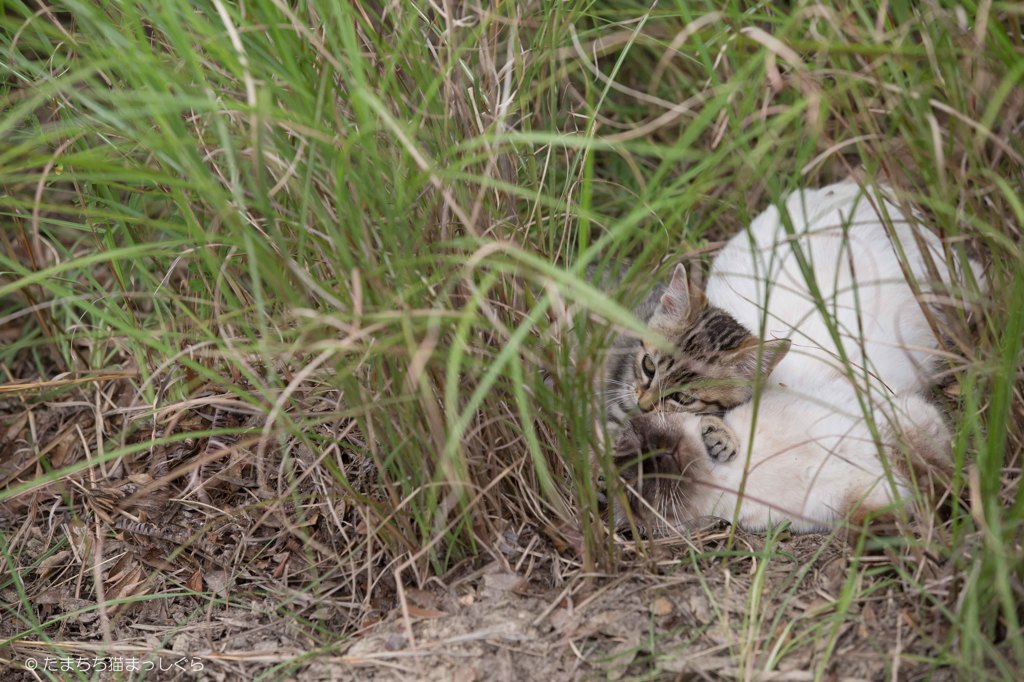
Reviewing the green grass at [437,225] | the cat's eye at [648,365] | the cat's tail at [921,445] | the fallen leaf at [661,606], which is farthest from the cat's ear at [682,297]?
the fallen leaf at [661,606]

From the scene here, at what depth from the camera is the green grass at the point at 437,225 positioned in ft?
5.53

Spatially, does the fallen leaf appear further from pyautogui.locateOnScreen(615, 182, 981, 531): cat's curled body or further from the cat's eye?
the cat's eye

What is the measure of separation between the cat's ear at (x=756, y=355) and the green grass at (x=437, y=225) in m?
0.36

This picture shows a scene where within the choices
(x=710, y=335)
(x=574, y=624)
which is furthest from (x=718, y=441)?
(x=574, y=624)

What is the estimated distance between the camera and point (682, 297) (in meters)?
2.81

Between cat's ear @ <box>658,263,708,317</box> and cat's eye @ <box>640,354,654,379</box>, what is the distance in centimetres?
16

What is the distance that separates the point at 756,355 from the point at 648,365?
17.8 inches

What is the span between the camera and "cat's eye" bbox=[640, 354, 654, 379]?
115 inches

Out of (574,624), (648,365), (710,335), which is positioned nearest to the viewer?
(574,624)

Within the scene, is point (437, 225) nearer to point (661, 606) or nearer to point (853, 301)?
point (661, 606)

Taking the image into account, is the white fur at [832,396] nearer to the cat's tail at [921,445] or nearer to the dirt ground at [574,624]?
the cat's tail at [921,445]

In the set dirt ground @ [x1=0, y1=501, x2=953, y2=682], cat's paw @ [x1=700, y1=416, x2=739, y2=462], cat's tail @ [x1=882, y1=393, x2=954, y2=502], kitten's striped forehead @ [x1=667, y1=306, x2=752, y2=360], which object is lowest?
dirt ground @ [x1=0, y1=501, x2=953, y2=682]

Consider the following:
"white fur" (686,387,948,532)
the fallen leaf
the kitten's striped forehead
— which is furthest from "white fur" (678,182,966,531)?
the fallen leaf

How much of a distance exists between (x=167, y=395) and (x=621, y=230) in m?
1.73
